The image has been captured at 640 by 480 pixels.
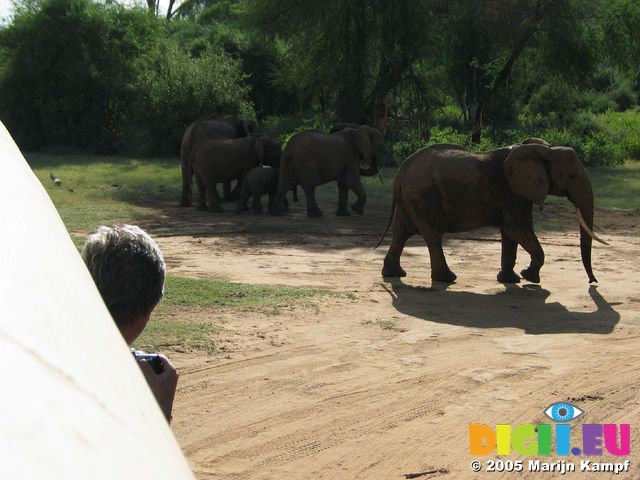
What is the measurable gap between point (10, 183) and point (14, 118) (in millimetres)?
32130

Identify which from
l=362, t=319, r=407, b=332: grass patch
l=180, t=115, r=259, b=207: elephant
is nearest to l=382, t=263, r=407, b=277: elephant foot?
l=362, t=319, r=407, b=332: grass patch

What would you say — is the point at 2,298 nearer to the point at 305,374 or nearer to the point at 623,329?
the point at 305,374

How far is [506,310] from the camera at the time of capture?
8383 millimetres

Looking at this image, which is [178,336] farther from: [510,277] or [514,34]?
[514,34]

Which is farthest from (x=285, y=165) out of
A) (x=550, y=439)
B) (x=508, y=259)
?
(x=550, y=439)

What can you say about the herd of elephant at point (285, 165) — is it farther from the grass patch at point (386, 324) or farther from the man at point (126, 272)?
the man at point (126, 272)

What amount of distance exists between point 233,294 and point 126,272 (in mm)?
6335

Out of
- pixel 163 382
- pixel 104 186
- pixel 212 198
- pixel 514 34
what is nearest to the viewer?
pixel 163 382

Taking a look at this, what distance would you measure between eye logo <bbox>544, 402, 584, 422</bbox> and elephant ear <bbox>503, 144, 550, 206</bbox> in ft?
14.1

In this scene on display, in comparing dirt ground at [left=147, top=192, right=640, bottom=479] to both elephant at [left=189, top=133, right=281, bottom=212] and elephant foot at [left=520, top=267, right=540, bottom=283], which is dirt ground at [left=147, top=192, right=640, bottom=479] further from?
elephant at [left=189, top=133, right=281, bottom=212]

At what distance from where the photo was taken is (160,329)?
22.6 feet

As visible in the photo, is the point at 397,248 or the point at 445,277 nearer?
the point at 445,277

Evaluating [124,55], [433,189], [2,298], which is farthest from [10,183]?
[124,55]

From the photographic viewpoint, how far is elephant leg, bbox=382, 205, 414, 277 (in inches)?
396
